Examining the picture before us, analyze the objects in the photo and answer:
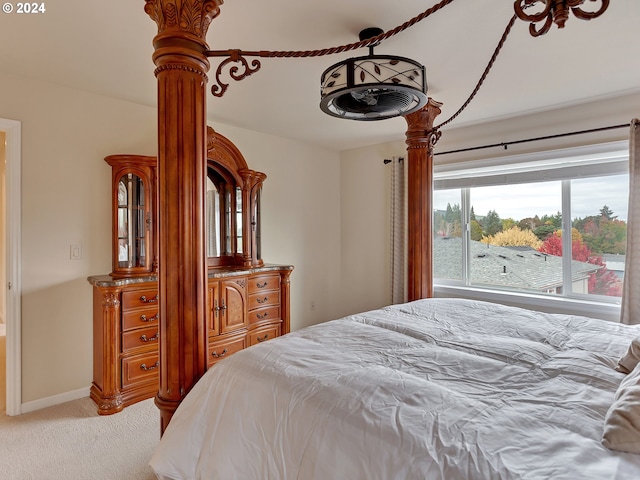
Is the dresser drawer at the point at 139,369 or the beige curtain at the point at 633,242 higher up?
the beige curtain at the point at 633,242

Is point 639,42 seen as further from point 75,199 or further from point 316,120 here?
point 75,199

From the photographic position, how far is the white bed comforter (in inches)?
34.6

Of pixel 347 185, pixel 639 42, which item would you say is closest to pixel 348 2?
pixel 639 42

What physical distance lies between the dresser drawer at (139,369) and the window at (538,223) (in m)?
3.10

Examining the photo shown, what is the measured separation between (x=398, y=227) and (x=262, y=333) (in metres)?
1.94

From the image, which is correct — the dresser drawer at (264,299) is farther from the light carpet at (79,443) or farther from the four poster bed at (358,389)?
the four poster bed at (358,389)

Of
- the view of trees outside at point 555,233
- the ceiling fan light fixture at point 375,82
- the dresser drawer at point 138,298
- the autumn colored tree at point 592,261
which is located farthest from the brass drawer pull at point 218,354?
the autumn colored tree at point 592,261

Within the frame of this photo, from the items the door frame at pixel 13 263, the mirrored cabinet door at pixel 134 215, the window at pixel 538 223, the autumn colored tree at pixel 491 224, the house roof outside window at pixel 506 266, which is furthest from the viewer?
the autumn colored tree at pixel 491 224

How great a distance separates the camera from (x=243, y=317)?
3465 mm

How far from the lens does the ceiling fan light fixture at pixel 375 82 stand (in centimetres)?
171

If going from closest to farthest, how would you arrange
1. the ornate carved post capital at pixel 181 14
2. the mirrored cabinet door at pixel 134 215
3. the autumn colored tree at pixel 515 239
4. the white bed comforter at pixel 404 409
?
the white bed comforter at pixel 404 409 < the ornate carved post capital at pixel 181 14 < the mirrored cabinet door at pixel 134 215 < the autumn colored tree at pixel 515 239

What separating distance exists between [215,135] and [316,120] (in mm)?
1025

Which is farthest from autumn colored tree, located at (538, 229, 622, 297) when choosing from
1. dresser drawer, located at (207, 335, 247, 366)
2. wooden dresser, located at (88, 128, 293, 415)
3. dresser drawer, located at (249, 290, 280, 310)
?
dresser drawer, located at (207, 335, 247, 366)
